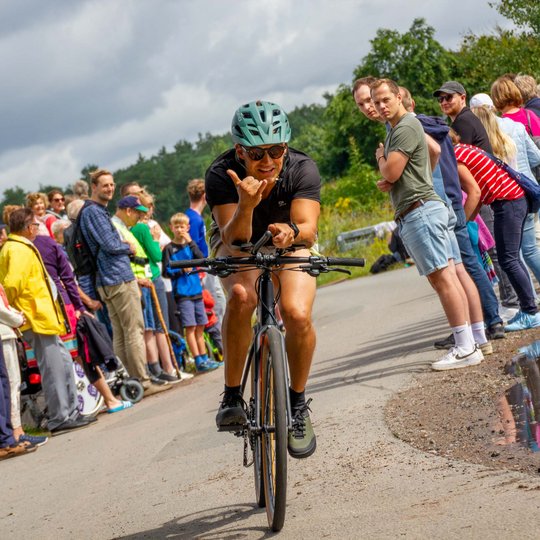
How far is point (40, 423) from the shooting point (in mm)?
11789

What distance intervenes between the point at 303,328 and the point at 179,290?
7944mm

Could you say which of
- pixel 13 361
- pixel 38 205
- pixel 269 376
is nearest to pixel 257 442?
pixel 269 376

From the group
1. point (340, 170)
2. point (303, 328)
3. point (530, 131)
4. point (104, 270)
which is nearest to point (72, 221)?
point (104, 270)

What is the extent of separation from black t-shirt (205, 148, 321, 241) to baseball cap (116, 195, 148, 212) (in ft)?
23.8

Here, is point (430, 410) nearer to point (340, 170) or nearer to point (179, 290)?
point (179, 290)

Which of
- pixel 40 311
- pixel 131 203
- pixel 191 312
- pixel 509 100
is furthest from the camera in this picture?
pixel 191 312

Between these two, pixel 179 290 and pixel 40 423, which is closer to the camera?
pixel 40 423

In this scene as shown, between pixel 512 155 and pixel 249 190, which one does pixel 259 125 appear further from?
pixel 512 155

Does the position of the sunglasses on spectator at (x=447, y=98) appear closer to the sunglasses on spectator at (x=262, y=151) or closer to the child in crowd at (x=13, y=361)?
the child in crowd at (x=13, y=361)

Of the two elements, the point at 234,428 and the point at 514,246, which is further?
the point at 514,246

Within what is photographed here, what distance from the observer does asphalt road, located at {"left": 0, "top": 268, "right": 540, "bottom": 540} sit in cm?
532

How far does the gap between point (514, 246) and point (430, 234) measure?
62.4 inches

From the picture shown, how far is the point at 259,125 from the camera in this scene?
19.2ft

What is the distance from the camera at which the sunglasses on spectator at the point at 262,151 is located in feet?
19.4
